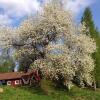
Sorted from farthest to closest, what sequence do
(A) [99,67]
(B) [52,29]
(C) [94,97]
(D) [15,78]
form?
(D) [15,78] < (A) [99,67] < (B) [52,29] < (C) [94,97]

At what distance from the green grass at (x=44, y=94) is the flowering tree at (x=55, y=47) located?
2137 millimetres

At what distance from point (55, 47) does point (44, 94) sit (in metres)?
7.92

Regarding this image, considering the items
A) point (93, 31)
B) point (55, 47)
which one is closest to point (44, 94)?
point (55, 47)

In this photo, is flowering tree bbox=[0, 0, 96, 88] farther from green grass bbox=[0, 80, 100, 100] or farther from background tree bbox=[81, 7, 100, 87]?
background tree bbox=[81, 7, 100, 87]

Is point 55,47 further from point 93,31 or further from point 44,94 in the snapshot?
point 93,31

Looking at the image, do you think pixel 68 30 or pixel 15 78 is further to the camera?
pixel 15 78

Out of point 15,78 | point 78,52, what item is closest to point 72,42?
point 78,52

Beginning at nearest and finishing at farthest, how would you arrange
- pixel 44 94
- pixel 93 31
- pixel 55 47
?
pixel 44 94
pixel 55 47
pixel 93 31

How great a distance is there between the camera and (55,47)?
5094cm

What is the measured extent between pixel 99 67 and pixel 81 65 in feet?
53.7

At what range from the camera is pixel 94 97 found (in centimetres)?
4797

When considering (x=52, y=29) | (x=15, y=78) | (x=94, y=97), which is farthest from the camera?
(x=15, y=78)

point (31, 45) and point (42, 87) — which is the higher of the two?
point (31, 45)

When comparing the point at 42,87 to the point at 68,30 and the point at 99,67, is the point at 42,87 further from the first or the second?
the point at 99,67
